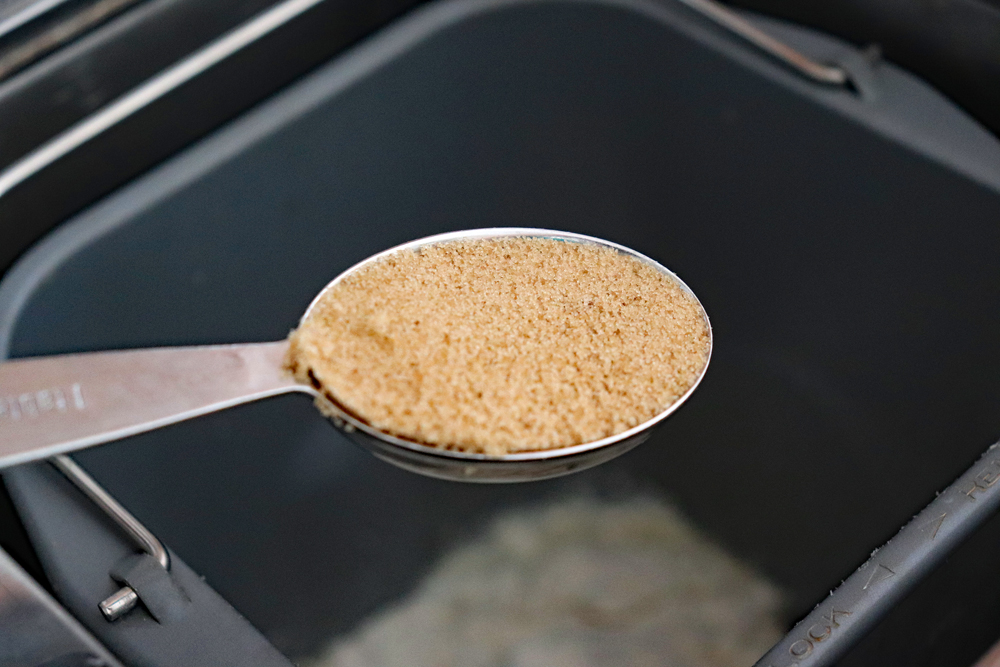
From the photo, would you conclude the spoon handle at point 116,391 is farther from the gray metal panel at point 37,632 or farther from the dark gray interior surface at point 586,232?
the dark gray interior surface at point 586,232

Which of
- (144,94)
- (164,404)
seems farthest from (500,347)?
(144,94)

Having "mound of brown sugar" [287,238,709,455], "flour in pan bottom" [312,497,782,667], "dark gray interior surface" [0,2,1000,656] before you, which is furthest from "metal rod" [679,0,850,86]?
"flour in pan bottom" [312,497,782,667]

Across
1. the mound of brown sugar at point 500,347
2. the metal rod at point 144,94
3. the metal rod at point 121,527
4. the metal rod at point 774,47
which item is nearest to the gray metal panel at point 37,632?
the metal rod at point 121,527

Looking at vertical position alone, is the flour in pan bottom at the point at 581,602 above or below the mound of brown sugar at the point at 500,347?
below

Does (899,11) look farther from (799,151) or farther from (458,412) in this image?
(458,412)

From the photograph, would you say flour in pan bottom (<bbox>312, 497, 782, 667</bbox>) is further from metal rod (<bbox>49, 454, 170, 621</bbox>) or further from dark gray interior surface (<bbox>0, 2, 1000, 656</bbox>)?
metal rod (<bbox>49, 454, 170, 621</bbox>)

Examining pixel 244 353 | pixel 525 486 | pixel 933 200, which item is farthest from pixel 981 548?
pixel 244 353
